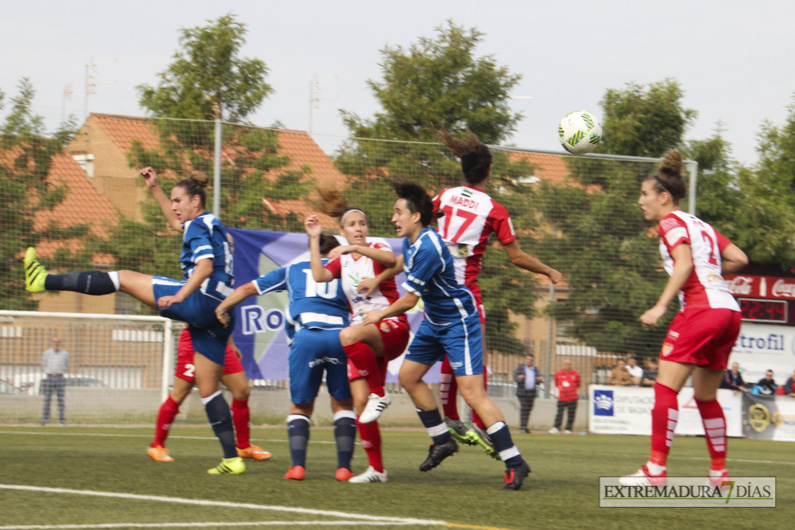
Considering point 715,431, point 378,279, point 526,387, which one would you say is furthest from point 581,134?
point 526,387

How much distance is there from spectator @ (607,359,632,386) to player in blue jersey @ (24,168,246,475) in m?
→ 11.8

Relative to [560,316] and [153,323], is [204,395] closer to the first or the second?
[153,323]

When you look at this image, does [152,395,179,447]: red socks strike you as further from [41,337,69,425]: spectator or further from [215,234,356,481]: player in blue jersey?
[41,337,69,425]: spectator

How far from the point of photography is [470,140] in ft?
23.6

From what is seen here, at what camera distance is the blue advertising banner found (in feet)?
47.8

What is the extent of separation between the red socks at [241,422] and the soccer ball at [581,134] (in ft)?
12.6

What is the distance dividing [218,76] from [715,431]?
1747 centimetres

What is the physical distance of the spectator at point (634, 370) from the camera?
56.3 feet

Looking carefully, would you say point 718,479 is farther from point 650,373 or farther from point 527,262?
point 650,373

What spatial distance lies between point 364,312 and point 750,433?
14663 mm

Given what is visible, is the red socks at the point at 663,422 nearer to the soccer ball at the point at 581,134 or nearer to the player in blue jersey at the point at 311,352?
the player in blue jersey at the point at 311,352

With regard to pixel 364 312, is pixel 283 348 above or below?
below

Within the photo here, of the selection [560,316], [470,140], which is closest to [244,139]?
[560,316]

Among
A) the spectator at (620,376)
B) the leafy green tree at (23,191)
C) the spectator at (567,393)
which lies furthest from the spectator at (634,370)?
the leafy green tree at (23,191)
